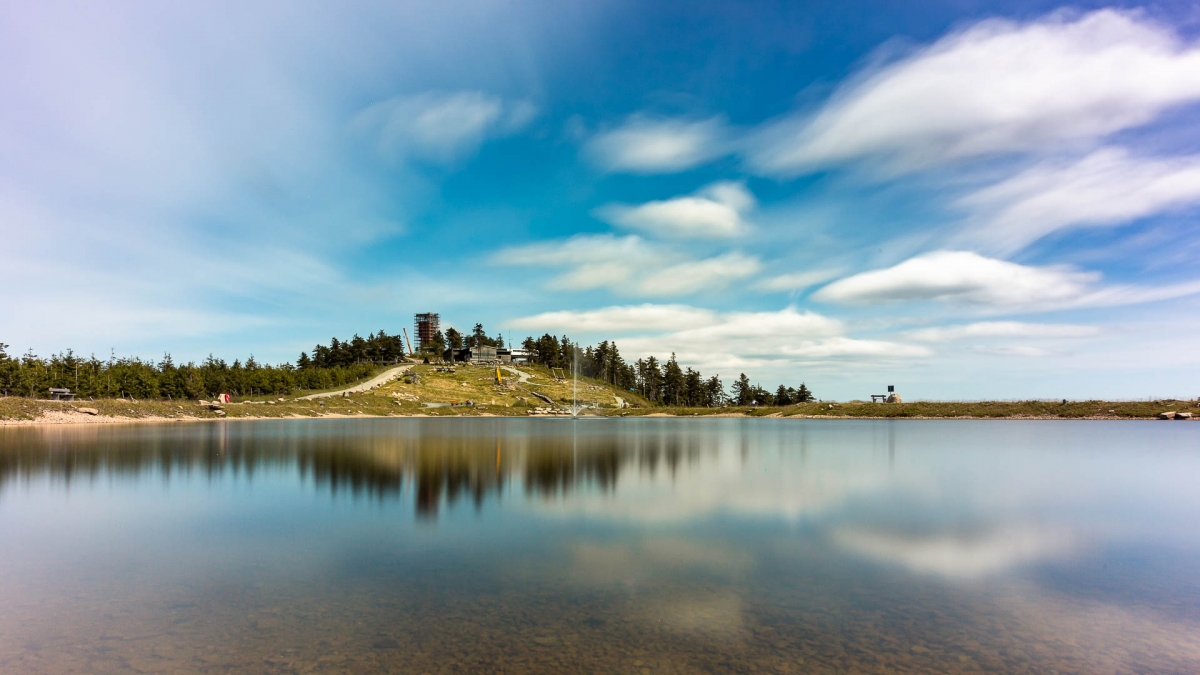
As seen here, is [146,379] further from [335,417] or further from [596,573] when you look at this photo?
[596,573]

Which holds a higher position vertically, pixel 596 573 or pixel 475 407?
pixel 596 573

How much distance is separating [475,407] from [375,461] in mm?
123514

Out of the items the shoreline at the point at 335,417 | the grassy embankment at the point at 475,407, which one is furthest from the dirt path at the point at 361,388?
the shoreline at the point at 335,417

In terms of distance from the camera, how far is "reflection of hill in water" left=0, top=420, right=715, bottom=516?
111ft

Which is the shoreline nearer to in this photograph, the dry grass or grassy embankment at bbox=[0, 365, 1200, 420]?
the dry grass

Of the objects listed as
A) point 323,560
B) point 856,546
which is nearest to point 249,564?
point 323,560

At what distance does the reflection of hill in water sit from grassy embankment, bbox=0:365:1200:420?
48.2m

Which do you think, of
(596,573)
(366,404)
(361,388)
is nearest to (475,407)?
(366,404)

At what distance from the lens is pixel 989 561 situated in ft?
61.6

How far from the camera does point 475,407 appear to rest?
167000 mm

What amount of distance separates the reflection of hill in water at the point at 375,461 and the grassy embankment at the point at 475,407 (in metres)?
48.2

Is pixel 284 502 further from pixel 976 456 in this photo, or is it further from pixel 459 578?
pixel 976 456

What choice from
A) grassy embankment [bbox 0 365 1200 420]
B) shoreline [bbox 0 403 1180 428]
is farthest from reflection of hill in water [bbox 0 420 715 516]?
grassy embankment [bbox 0 365 1200 420]

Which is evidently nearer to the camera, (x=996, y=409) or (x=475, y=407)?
(x=996, y=409)
